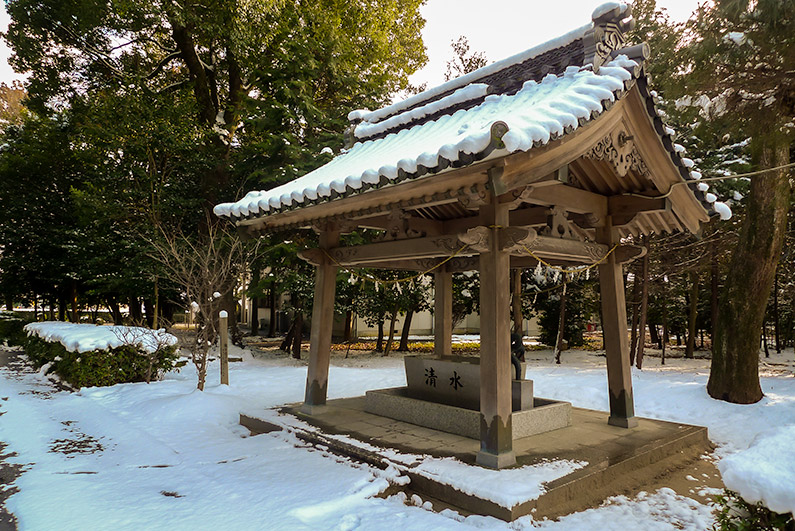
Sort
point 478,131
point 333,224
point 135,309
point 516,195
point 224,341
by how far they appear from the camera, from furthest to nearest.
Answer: point 135,309 < point 224,341 < point 333,224 < point 516,195 < point 478,131

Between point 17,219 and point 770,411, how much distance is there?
25.7 m

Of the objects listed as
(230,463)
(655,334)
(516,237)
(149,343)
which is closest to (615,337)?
(516,237)

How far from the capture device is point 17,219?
67.6 feet

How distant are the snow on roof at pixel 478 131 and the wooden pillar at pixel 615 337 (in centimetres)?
222

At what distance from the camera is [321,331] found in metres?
7.34

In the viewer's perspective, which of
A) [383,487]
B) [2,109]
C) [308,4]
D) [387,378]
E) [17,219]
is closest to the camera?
[383,487]

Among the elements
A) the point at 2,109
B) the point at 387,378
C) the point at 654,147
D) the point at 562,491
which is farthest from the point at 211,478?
the point at 2,109

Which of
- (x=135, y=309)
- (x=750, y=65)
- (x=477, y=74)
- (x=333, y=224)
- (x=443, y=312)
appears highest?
(x=477, y=74)

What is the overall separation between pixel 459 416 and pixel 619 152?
3.55m

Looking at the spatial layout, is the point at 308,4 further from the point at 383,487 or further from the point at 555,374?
the point at 383,487

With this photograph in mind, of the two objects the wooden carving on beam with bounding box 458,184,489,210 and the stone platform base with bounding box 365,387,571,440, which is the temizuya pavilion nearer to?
the wooden carving on beam with bounding box 458,184,489,210

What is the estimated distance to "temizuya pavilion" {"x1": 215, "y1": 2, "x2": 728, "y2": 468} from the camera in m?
4.49

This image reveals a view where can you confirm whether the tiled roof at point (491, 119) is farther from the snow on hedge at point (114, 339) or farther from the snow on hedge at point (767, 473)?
the snow on hedge at point (114, 339)

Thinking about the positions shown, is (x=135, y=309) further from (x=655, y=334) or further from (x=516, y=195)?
(x=655, y=334)
